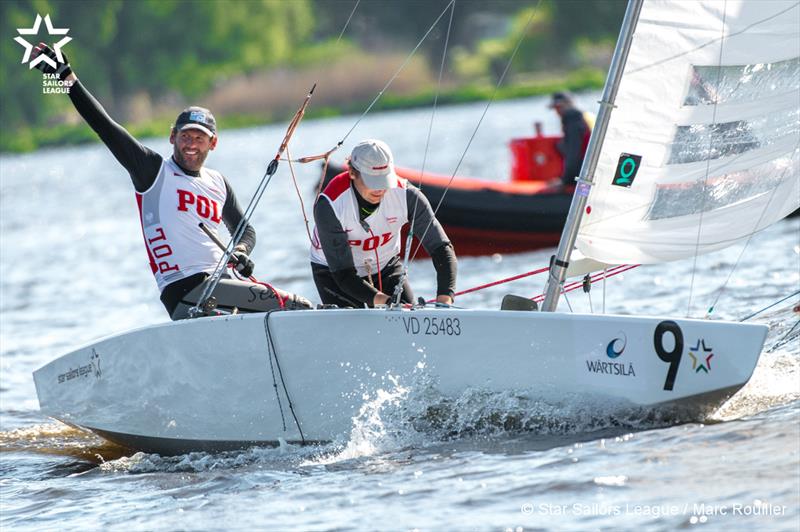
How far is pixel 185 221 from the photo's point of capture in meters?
5.41

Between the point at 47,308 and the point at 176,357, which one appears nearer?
the point at 176,357

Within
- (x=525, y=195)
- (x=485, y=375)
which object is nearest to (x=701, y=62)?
(x=485, y=375)

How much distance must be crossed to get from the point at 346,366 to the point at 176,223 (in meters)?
0.95

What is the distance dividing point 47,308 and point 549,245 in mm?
4366

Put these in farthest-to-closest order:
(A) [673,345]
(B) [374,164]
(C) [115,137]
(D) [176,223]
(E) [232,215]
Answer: (E) [232,215], (D) [176,223], (C) [115,137], (B) [374,164], (A) [673,345]

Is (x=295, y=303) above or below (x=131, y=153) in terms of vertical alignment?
below

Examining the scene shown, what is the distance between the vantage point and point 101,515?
4859 millimetres

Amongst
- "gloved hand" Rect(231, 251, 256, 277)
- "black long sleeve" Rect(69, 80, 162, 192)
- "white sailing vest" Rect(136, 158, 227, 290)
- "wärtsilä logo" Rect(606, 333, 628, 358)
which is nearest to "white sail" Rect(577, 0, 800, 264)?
"wärtsilä logo" Rect(606, 333, 628, 358)

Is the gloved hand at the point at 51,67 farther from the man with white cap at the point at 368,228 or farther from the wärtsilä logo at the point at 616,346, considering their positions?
the wärtsilä logo at the point at 616,346

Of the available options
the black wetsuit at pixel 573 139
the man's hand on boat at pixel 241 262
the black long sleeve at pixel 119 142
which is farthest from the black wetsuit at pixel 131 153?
the black wetsuit at pixel 573 139

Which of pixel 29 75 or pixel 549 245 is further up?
pixel 29 75

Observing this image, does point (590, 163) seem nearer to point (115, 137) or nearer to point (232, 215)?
point (232, 215)

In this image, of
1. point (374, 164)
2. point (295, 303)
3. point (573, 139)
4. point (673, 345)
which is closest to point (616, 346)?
point (673, 345)

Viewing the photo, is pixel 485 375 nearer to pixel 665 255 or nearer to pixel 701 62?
pixel 665 255
